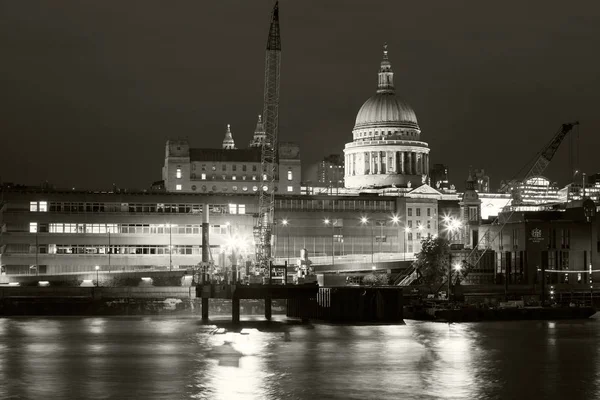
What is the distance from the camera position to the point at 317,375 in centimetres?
9931

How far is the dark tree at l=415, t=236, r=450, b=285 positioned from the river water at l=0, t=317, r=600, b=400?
1688 inches

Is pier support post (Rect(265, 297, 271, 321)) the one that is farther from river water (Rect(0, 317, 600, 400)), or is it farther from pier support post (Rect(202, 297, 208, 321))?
pier support post (Rect(202, 297, 208, 321))

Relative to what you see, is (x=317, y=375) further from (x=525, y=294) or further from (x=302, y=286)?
(x=525, y=294)

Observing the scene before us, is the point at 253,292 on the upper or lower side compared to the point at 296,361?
upper

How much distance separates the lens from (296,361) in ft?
351

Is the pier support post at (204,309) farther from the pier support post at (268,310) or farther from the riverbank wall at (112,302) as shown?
the riverbank wall at (112,302)

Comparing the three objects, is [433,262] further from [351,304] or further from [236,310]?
[236,310]

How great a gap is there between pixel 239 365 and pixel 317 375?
8.03 m

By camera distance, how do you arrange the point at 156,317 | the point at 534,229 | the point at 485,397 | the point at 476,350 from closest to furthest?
the point at 485,397, the point at 476,350, the point at 156,317, the point at 534,229

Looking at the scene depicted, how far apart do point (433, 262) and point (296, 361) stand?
279ft

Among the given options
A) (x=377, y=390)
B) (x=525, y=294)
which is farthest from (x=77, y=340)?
(x=525, y=294)

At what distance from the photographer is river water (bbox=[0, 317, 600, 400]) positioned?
301ft

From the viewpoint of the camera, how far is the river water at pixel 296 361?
91812 millimetres

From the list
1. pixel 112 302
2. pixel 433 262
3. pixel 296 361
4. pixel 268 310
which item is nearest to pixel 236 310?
pixel 268 310
